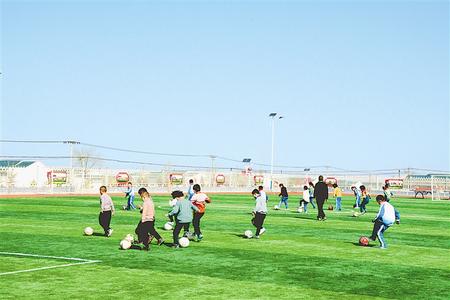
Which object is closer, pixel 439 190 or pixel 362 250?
pixel 362 250

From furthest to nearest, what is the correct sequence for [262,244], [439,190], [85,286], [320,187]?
Result: 1. [439,190]
2. [320,187]
3. [262,244]
4. [85,286]

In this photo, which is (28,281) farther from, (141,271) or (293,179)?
(293,179)

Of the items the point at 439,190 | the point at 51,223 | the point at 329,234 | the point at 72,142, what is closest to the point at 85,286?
the point at 329,234

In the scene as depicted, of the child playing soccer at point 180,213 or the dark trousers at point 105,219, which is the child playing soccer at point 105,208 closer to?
the dark trousers at point 105,219

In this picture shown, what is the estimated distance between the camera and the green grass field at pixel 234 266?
11.6m

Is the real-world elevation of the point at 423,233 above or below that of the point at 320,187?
below

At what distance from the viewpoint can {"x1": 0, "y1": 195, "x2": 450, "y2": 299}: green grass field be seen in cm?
1159

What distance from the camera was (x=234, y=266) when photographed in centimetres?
1459

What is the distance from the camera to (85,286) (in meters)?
11.9

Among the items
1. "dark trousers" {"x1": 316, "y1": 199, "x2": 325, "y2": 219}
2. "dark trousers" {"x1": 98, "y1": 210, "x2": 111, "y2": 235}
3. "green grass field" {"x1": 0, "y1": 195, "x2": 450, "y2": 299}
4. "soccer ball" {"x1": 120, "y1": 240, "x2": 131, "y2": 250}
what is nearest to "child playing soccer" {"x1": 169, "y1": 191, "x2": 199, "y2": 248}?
"green grass field" {"x1": 0, "y1": 195, "x2": 450, "y2": 299}

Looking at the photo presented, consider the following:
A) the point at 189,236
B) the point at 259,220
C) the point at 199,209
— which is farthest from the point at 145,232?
the point at 259,220

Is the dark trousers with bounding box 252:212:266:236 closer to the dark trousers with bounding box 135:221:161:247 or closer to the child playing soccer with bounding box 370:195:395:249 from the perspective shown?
the child playing soccer with bounding box 370:195:395:249

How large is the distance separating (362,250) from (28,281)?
9909 millimetres

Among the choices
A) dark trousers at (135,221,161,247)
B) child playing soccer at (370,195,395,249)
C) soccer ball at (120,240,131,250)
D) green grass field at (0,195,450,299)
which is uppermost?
child playing soccer at (370,195,395,249)
